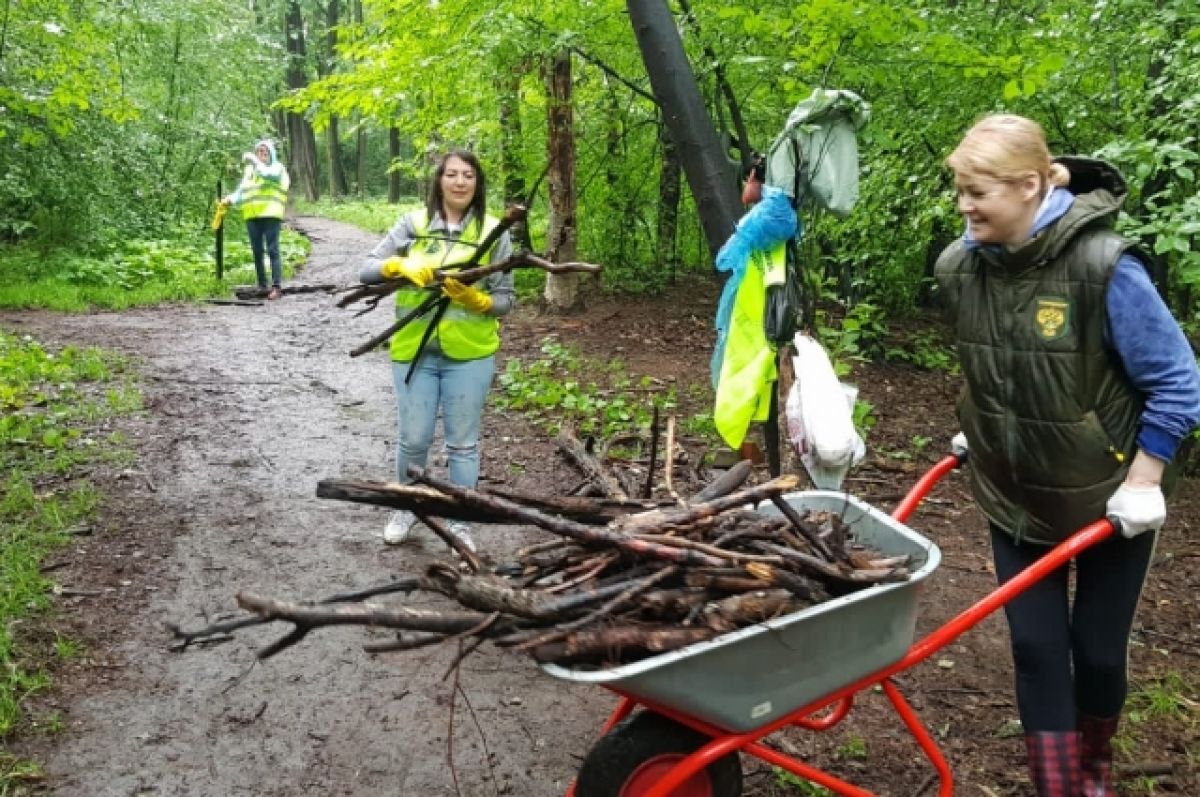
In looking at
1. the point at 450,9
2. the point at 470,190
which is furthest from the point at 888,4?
the point at 450,9

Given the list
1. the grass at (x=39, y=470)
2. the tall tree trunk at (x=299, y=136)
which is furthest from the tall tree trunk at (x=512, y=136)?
the tall tree trunk at (x=299, y=136)

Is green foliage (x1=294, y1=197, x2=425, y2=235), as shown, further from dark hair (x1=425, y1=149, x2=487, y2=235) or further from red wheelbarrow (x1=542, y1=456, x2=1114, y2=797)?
red wheelbarrow (x1=542, y1=456, x2=1114, y2=797)

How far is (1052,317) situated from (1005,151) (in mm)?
441

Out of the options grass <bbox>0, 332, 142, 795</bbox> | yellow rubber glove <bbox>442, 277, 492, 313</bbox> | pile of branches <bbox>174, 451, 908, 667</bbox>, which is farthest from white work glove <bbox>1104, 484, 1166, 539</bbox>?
grass <bbox>0, 332, 142, 795</bbox>

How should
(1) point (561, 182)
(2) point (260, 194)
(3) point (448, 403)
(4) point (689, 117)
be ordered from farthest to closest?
1. (2) point (260, 194)
2. (1) point (561, 182)
3. (4) point (689, 117)
4. (3) point (448, 403)

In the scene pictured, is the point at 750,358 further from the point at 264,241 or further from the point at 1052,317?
the point at 264,241

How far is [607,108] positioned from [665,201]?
140 cm

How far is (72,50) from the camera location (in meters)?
7.89

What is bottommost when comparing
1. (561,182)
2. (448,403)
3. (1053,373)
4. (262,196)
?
(448,403)

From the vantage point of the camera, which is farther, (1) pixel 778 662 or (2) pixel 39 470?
(2) pixel 39 470

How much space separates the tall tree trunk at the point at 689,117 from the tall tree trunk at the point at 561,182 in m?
4.12

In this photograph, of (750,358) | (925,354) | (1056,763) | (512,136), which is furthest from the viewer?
(512,136)

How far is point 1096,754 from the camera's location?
265cm

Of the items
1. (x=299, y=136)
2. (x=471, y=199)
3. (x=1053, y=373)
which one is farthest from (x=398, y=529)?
(x=299, y=136)
